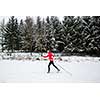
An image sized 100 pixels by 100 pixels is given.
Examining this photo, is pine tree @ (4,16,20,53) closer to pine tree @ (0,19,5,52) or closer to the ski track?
pine tree @ (0,19,5,52)

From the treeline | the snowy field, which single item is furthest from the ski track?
the treeline

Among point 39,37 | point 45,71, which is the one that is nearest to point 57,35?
point 39,37

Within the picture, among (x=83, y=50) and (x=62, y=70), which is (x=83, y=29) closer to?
(x=83, y=50)

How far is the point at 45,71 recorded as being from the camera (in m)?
4.06

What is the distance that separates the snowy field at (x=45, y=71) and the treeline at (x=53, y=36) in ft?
0.55

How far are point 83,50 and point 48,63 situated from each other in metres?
0.57

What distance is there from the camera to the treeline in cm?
407

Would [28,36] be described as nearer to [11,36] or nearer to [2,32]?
[11,36]

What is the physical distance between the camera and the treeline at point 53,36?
4.07m

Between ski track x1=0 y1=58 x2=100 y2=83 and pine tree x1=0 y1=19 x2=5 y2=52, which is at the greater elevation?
pine tree x1=0 y1=19 x2=5 y2=52

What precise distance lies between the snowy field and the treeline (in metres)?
0.17
